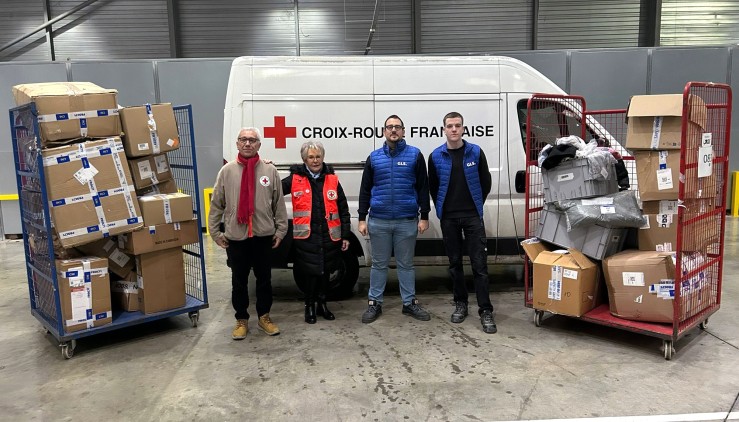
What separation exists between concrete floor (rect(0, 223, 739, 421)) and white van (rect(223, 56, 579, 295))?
3.24 ft

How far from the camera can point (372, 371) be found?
11.1 feet

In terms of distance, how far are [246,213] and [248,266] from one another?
18.0 inches

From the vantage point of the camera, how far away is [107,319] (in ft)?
12.7

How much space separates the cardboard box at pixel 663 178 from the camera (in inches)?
137

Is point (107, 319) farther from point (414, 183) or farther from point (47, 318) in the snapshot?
point (414, 183)

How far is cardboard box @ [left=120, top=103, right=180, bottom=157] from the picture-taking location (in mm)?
3875

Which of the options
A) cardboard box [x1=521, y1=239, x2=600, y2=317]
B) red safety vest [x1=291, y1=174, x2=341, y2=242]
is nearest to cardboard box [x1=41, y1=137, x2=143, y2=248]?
red safety vest [x1=291, y1=174, x2=341, y2=242]

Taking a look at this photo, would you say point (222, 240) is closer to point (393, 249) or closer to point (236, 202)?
point (236, 202)

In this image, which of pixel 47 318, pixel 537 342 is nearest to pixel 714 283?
pixel 537 342

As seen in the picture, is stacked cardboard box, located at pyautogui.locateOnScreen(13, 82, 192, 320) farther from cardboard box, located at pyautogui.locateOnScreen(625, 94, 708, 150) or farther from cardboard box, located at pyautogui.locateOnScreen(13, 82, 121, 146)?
cardboard box, located at pyautogui.locateOnScreen(625, 94, 708, 150)

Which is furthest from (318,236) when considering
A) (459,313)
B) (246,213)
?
(459,313)

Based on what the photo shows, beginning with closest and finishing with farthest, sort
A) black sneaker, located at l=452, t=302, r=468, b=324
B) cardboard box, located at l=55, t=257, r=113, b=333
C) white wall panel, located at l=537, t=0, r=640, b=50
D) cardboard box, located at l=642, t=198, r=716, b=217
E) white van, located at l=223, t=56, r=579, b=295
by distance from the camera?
cardboard box, located at l=642, t=198, r=716, b=217 < cardboard box, located at l=55, t=257, r=113, b=333 < black sneaker, located at l=452, t=302, r=468, b=324 < white van, located at l=223, t=56, r=579, b=295 < white wall panel, located at l=537, t=0, r=640, b=50

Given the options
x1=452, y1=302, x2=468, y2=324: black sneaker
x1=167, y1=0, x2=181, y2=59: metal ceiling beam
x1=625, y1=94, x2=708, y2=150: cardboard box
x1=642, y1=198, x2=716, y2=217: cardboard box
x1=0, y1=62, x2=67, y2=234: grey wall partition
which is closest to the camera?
x1=625, y1=94, x2=708, y2=150: cardboard box

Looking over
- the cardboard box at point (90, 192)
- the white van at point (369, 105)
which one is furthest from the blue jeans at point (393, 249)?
the cardboard box at point (90, 192)
